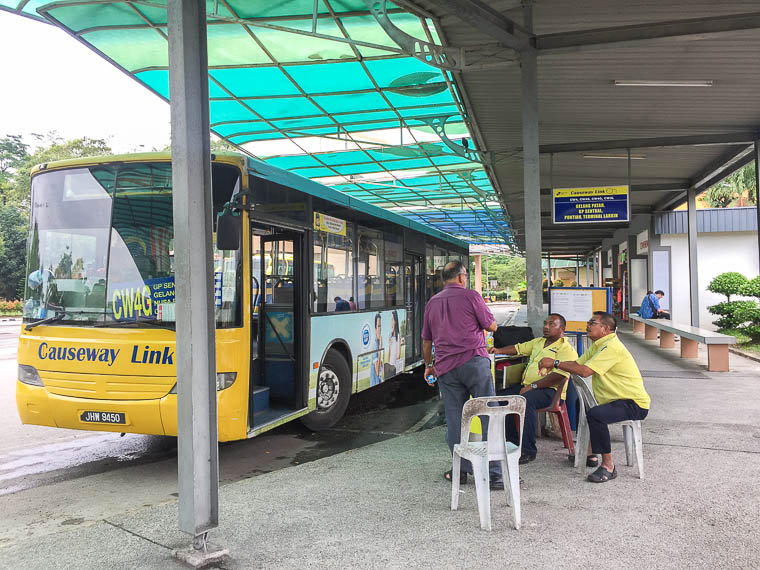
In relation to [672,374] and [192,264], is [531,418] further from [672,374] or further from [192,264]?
[672,374]

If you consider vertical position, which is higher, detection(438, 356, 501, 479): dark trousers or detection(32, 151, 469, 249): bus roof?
detection(32, 151, 469, 249): bus roof

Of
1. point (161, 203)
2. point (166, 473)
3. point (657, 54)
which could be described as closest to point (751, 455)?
point (657, 54)

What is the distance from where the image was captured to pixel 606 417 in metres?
5.20

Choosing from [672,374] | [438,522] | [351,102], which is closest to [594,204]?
[672,374]

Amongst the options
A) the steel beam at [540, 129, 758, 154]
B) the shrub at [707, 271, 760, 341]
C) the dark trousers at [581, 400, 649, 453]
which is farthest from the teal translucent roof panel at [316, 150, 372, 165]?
the dark trousers at [581, 400, 649, 453]

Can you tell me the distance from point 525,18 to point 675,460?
17.2 feet

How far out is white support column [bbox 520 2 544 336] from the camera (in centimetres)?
755

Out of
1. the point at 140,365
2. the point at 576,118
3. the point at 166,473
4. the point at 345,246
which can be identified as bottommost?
the point at 166,473

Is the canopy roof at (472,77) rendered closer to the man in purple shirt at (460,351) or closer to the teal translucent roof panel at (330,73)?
the teal translucent roof panel at (330,73)

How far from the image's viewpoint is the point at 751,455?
20.1 feet

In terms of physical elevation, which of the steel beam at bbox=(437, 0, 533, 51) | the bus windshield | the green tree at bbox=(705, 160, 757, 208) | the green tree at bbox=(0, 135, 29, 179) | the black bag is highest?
the green tree at bbox=(0, 135, 29, 179)

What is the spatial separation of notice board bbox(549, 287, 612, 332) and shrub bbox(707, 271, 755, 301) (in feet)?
46.5

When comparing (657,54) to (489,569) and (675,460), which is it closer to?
(675,460)

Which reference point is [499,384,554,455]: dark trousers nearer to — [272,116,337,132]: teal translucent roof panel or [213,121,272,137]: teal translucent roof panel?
[272,116,337,132]: teal translucent roof panel
